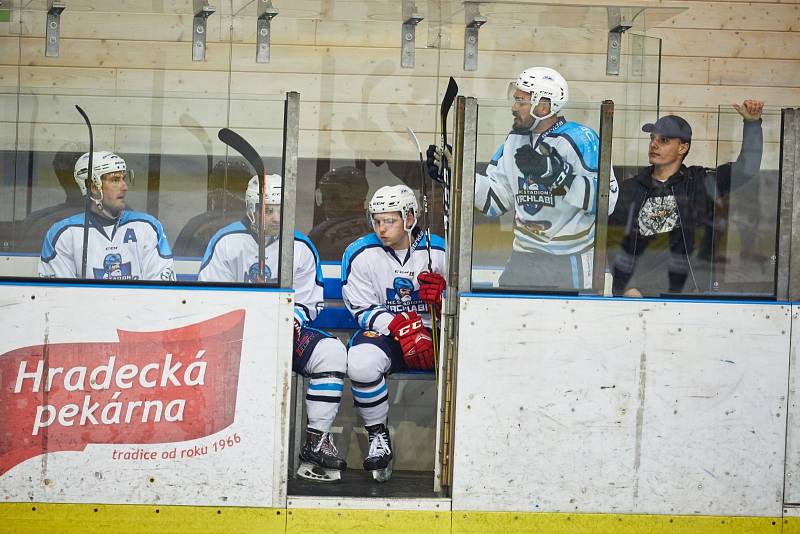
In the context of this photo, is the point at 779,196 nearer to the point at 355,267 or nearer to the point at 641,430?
the point at 641,430

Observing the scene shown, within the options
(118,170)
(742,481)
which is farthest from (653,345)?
(118,170)

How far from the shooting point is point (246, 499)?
383 centimetres

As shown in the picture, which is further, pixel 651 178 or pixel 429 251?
pixel 429 251

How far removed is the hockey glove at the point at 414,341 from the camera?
4518 mm

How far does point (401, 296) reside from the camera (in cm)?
500

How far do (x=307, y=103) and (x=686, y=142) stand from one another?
2248mm

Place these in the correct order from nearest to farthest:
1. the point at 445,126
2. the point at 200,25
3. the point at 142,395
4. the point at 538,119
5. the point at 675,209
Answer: the point at 142,395 < the point at 538,119 < the point at 675,209 < the point at 445,126 < the point at 200,25

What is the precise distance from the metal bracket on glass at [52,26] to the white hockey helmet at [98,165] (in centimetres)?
74

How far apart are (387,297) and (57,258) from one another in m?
1.64

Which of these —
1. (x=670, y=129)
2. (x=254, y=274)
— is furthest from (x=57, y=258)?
(x=670, y=129)

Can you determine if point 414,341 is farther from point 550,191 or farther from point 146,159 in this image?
point 146,159

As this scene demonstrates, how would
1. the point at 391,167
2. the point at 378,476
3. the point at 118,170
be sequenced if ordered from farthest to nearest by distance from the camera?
the point at 391,167 < the point at 378,476 < the point at 118,170

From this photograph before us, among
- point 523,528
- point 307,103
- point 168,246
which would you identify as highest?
point 307,103

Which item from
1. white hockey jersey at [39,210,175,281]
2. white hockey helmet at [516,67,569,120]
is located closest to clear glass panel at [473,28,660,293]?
white hockey helmet at [516,67,569,120]
